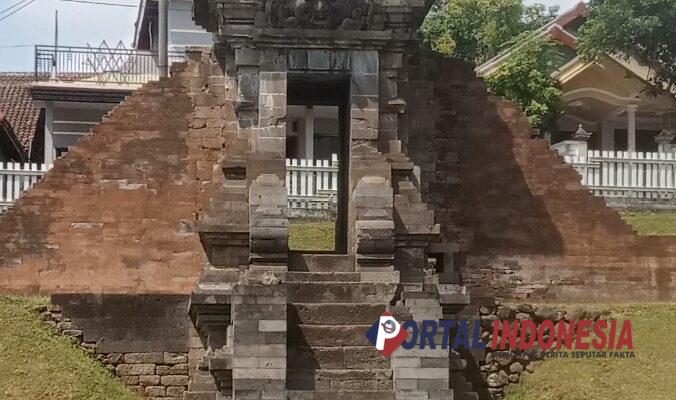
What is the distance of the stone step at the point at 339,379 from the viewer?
10000 mm

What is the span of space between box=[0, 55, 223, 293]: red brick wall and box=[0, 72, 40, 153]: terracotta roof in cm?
957

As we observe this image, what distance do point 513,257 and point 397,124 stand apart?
429 centimetres

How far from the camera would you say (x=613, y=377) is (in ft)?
40.3

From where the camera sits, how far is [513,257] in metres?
15.2

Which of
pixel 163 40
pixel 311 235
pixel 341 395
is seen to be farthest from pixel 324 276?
pixel 163 40

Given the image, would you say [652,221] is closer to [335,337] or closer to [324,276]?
[324,276]

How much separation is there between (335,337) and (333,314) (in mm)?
254

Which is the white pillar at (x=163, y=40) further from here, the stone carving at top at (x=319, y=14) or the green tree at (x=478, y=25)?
the stone carving at top at (x=319, y=14)

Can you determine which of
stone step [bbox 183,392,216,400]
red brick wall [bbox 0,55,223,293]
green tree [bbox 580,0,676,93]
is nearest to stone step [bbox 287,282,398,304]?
stone step [bbox 183,392,216,400]

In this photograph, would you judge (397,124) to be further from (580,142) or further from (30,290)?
(580,142)

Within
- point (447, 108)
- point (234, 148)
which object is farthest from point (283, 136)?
point (447, 108)

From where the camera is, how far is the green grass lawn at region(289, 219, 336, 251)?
17375 mm

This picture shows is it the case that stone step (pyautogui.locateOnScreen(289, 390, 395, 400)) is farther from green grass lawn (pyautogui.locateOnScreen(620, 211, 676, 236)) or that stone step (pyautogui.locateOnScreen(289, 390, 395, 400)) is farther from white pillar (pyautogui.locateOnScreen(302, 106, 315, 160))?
white pillar (pyautogui.locateOnScreen(302, 106, 315, 160))

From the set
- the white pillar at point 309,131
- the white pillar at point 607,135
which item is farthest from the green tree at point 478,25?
the white pillar at point 309,131
